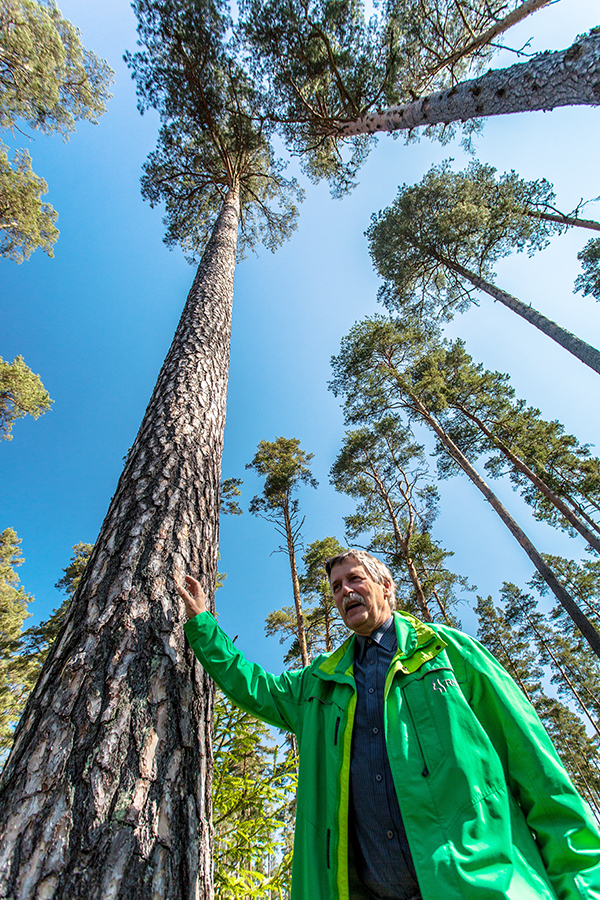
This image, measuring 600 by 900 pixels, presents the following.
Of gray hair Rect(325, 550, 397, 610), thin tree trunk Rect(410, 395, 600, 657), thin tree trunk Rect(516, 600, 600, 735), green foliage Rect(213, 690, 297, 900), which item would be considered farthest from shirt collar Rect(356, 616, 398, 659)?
thin tree trunk Rect(516, 600, 600, 735)

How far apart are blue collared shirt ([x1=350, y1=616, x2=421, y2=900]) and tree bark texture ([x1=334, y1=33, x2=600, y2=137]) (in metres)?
5.91

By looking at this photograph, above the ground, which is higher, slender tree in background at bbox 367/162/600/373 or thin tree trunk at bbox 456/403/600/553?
slender tree in background at bbox 367/162/600/373

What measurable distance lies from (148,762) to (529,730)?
4.43 feet

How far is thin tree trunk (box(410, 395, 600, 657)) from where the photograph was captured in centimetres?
866

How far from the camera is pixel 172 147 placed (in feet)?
29.9

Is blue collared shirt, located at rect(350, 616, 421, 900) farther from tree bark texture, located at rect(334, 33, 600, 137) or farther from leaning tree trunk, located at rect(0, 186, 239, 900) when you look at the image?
tree bark texture, located at rect(334, 33, 600, 137)

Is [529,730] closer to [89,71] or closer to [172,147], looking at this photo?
[172,147]

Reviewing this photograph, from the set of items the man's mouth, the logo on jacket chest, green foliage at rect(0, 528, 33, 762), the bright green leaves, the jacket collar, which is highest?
the bright green leaves

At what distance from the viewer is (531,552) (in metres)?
9.88

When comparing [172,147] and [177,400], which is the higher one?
[172,147]

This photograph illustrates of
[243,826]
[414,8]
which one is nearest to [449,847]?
[243,826]

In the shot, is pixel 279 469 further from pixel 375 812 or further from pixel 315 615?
pixel 375 812

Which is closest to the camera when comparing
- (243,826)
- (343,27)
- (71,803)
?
(71,803)

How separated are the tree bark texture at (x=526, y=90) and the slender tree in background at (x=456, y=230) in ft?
19.6
